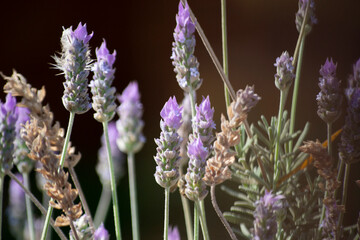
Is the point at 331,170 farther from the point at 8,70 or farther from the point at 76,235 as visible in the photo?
the point at 8,70

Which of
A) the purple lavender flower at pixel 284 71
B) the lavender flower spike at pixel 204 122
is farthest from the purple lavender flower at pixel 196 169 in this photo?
the purple lavender flower at pixel 284 71

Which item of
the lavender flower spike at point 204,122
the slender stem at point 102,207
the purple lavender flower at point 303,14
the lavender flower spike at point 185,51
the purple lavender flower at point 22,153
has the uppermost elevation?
the purple lavender flower at point 303,14

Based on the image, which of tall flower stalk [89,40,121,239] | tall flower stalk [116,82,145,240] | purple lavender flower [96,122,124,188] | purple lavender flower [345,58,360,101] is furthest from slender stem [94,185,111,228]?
purple lavender flower [345,58,360,101]

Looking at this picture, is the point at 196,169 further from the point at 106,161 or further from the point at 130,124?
the point at 106,161

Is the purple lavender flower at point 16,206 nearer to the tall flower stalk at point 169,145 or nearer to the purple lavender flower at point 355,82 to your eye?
the tall flower stalk at point 169,145

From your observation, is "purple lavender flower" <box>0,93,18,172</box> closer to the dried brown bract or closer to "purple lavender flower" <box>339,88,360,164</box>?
the dried brown bract

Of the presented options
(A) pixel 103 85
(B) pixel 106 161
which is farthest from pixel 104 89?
(B) pixel 106 161

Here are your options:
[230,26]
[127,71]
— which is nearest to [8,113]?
[230,26]
